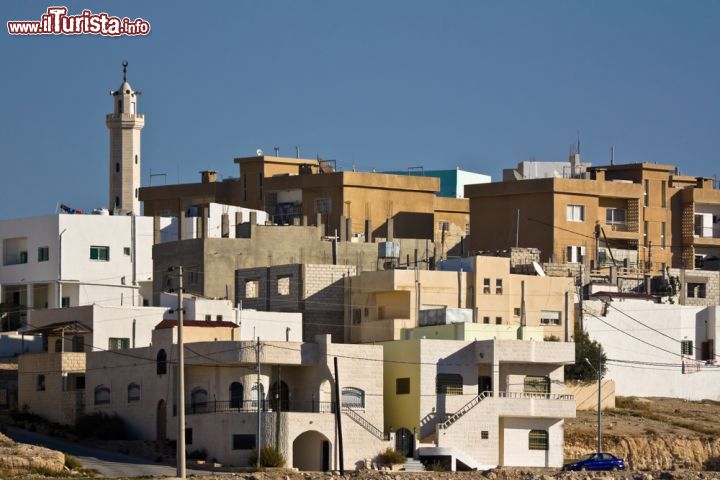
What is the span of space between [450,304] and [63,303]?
67.8ft

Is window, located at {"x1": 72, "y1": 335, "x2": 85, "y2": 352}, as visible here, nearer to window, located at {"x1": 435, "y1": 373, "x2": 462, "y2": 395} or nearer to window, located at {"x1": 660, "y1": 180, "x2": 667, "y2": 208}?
window, located at {"x1": 435, "y1": 373, "x2": 462, "y2": 395}

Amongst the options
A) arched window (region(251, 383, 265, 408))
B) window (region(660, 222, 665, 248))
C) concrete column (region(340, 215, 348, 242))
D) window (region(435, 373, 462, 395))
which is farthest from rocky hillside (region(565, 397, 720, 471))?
window (region(660, 222, 665, 248))

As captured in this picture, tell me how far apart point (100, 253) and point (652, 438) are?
103ft

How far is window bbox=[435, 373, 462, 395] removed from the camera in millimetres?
77688

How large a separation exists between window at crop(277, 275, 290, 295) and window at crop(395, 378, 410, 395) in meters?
13.9

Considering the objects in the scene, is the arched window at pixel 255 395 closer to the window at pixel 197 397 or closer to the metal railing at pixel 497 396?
the window at pixel 197 397

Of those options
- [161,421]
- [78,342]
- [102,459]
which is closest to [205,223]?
[78,342]

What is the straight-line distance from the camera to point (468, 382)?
78375 millimetres

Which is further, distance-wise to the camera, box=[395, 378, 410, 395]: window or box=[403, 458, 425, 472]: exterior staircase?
box=[395, 378, 410, 395]: window

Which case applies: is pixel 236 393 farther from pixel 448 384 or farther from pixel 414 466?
pixel 448 384

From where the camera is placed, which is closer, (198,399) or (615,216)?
(198,399)

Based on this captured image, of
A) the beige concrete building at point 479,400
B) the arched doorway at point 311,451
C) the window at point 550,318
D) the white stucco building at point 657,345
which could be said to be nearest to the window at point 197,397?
the arched doorway at point 311,451

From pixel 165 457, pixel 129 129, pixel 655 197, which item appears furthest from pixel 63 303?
pixel 655 197

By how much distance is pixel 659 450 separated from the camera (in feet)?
271
